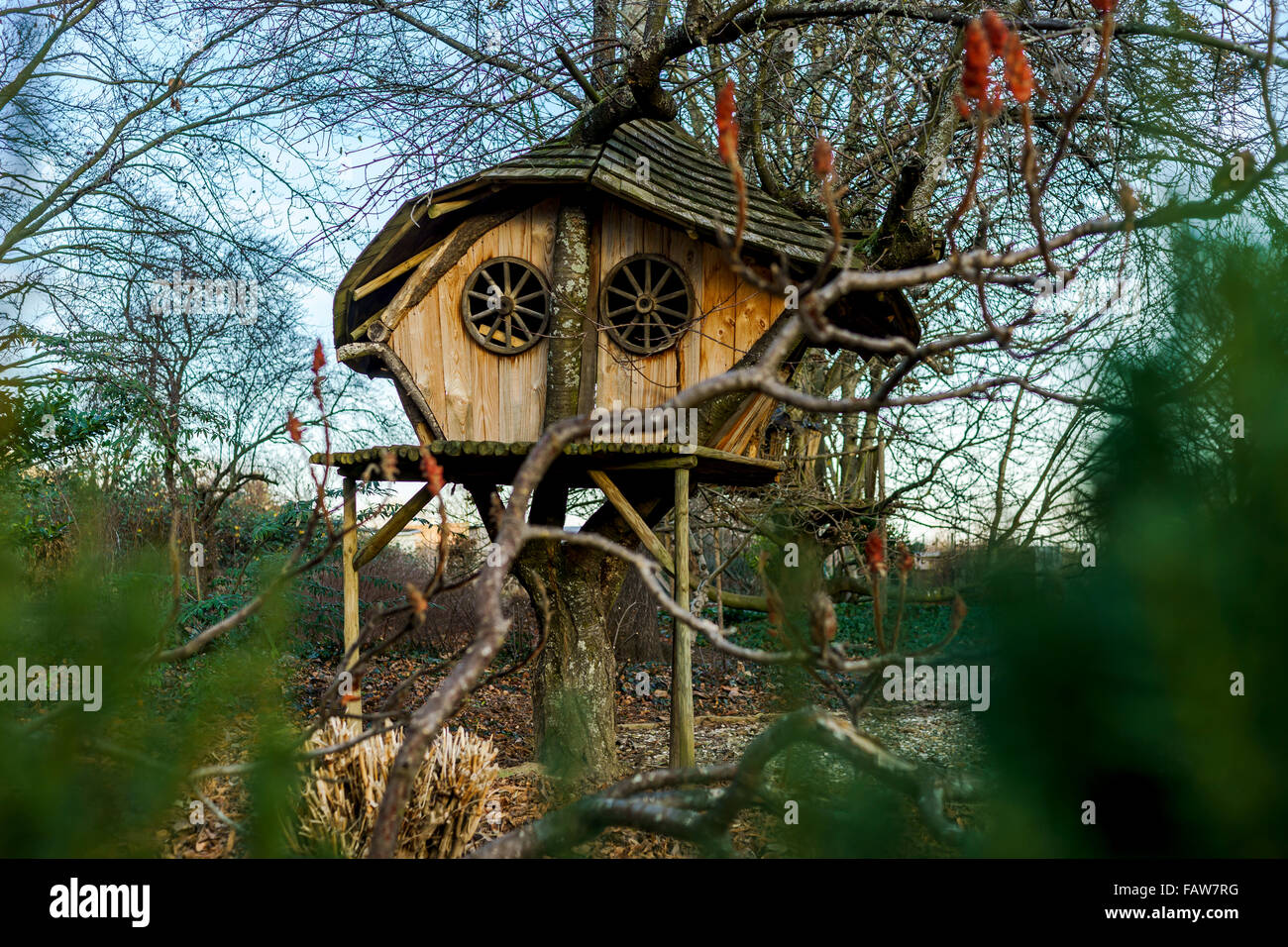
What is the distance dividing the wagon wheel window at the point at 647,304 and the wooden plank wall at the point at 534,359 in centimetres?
8

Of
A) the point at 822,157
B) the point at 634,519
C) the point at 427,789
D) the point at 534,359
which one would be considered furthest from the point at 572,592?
the point at 822,157

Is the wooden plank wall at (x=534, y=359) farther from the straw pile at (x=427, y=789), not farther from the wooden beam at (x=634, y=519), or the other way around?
the straw pile at (x=427, y=789)

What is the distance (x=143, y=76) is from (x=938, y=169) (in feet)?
31.4

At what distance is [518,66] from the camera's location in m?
7.22

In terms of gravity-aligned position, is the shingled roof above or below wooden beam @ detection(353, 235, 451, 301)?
above

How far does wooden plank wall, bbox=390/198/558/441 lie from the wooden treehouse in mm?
10

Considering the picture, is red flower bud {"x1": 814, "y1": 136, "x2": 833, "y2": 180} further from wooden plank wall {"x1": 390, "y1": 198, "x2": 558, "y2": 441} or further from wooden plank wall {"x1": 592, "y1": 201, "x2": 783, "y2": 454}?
wooden plank wall {"x1": 390, "y1": 198, "x2": 558, "y2": 441}

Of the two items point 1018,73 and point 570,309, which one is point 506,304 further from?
point 1018,73

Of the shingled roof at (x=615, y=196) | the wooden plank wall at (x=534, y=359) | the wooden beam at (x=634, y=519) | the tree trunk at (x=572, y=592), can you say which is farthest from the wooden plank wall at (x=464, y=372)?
the wooden beam at (x=634, y=519)

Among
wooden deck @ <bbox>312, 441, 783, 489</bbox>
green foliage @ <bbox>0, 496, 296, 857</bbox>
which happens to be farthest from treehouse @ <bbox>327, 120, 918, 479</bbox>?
green foliage @ <bbox>0, 496, 296, 857</bbox>

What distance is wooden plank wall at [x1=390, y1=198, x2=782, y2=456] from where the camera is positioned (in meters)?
6.88
